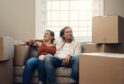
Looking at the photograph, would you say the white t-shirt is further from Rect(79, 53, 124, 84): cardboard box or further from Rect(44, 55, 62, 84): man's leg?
Rect(79, 53, 124, 84): cardboard box

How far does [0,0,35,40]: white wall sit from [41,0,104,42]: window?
233 millimetres

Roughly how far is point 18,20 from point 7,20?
0.21 metres

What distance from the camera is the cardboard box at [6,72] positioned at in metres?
3.20

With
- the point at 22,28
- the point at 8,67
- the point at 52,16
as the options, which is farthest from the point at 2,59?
the point at 52,16

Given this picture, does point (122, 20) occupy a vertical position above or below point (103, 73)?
above

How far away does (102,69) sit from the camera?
5.85 ft

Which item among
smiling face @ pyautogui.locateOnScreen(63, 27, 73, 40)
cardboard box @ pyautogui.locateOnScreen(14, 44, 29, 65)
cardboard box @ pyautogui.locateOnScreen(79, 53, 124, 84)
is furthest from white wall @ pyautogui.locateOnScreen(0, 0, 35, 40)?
cardboard box @ pyautogui.locateOnScreen(79, 53, 124, 84)

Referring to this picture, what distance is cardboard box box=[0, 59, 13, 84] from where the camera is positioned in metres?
3.20

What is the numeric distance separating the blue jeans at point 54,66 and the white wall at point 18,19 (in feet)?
3.85

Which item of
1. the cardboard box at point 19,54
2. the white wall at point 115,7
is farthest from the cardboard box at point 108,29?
the cardboard box at point 19,54

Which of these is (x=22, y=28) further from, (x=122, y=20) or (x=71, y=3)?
(x=122, y=20)

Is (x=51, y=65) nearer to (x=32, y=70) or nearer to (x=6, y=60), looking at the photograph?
(x=32, y=70)

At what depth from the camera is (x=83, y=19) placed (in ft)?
15.1

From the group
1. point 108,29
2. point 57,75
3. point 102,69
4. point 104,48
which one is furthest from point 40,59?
point 102,69
